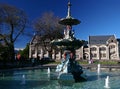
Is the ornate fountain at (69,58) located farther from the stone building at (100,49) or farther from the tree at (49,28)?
the stone building at (100,49)

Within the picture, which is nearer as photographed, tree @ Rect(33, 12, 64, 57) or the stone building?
tree @ Rect(33, 12, 64, 57)

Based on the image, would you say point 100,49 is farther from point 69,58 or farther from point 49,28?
point 69,58

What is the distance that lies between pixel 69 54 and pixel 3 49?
74.8ft

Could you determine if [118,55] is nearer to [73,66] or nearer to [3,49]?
[3,49]

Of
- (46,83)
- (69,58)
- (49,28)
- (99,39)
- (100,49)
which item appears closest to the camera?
(46,83)

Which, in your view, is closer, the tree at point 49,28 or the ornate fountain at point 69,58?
the ornate fountain at point 69,58

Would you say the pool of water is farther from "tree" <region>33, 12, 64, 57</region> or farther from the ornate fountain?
"tree" <region>33, 12, 64, 57</region>

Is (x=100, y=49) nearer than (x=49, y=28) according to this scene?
No

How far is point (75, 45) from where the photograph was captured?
69.9ft

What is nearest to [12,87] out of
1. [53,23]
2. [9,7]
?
[9,7]

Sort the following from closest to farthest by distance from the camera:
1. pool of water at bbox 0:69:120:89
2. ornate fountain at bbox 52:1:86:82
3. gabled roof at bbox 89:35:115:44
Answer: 1. pool of water at bbox 0:69:120:89
2. ornate fountain at bbox 52:1:86:82
3. gabled roof at bbox 89:35:115:44

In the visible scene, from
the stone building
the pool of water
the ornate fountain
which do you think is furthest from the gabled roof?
the ornate fountain

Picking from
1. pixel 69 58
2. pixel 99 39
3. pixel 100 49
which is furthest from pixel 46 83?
pixel 99 39

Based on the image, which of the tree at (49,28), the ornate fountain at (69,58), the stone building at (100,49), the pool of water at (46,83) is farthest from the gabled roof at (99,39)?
the ornate fountain at (69,58)
